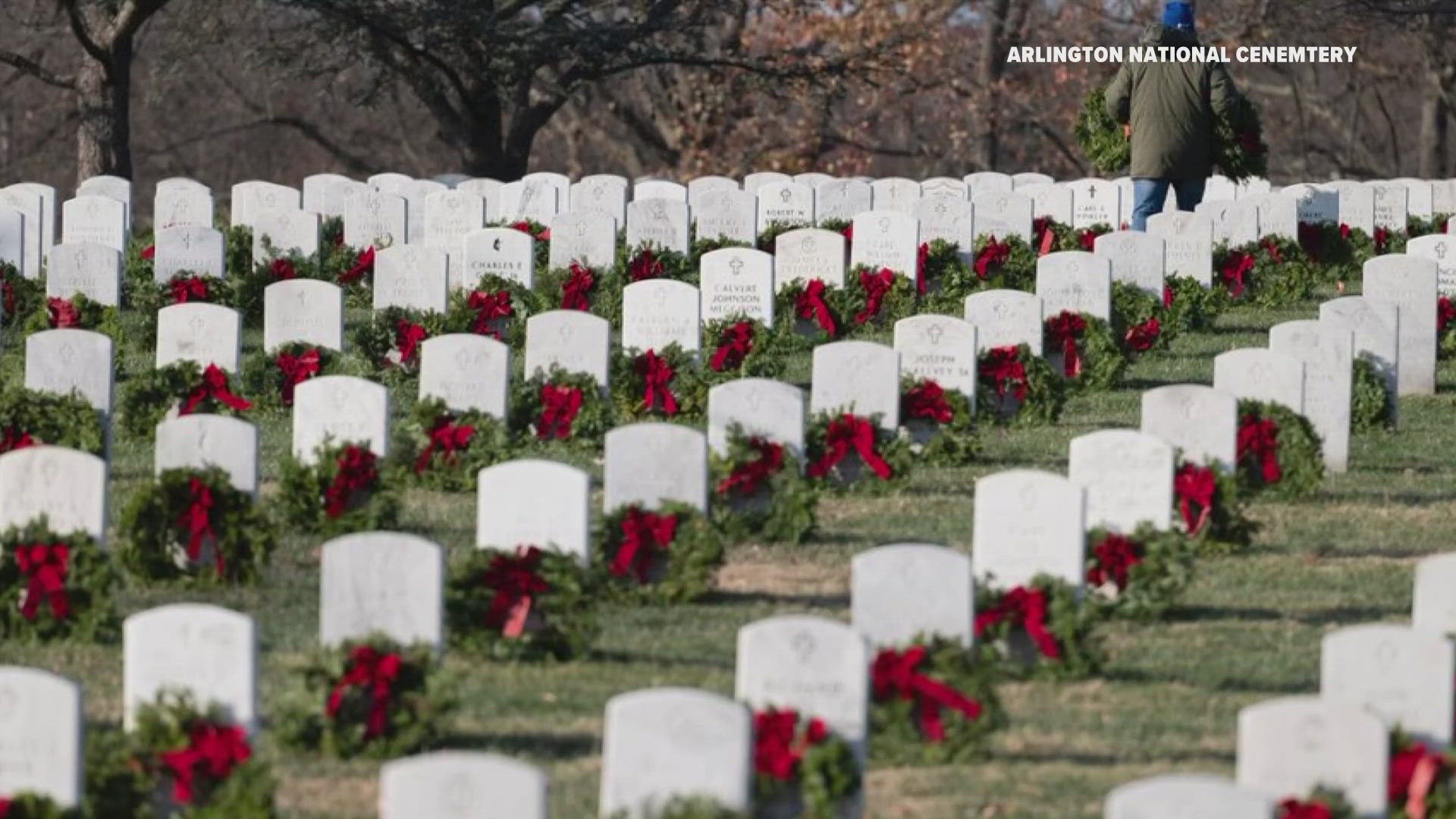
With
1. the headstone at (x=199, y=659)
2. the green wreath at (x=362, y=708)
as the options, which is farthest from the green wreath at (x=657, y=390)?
the headstone at (x=199, y=659)

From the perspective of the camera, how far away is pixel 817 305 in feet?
49.7

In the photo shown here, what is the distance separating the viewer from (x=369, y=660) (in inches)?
281

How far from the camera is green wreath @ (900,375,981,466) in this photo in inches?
458

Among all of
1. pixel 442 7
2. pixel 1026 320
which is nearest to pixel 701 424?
pixel 1026 320

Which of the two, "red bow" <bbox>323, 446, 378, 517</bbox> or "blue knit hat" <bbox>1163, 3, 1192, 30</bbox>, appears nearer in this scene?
"red bow" <bbox>323, 446, 378, 517</bbox>

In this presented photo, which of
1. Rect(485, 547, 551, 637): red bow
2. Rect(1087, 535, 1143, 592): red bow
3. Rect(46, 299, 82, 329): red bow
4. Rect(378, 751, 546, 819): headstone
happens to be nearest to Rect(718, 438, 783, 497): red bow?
Rect(1087, 535, 1143, 592): red bow

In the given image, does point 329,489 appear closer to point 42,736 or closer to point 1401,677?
point 42,736

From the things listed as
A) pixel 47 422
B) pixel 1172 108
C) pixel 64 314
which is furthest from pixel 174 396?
pixel 1172 108

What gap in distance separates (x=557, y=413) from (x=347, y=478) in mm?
2003

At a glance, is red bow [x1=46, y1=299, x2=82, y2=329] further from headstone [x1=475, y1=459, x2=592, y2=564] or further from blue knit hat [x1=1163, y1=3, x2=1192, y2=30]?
blue knit hat [x1=1163, y1=3, x2=1192, y2=30]

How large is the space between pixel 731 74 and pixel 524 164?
5.30 m

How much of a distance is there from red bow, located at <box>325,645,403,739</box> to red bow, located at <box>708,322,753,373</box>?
248 inches

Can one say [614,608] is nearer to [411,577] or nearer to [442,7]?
[411,577]

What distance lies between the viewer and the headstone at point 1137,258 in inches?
602
